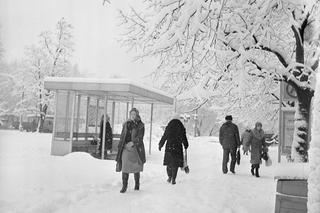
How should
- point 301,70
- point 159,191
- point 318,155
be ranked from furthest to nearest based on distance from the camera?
point 301,70 → point 159,191 → point 318,155

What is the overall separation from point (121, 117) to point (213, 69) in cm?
1408

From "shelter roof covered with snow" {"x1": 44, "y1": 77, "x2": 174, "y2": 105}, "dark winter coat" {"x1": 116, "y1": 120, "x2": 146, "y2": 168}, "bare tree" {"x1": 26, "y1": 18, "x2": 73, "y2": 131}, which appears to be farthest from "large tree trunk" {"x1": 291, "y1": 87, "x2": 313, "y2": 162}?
"bare tree" {"x1": 26, "y1": 18, "x2": 73, "y2": 131}

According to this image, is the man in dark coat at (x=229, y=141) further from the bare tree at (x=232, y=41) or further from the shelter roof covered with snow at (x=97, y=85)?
the shelter roof covered with snow at (x=97, y=85)

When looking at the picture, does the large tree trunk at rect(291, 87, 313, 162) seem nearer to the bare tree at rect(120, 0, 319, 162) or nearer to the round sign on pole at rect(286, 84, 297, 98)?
the bare tree at rect(120, 0, 319, 162)

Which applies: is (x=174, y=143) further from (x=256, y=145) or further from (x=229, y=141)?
(x=256, y=145)

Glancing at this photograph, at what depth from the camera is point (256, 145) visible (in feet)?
36.6

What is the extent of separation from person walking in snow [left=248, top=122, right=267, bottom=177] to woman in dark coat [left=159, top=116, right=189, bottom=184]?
120 inches

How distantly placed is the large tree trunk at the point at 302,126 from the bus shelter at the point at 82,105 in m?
6.21

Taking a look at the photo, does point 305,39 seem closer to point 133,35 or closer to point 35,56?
point 133,35

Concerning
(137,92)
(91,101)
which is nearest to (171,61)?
(137,92)

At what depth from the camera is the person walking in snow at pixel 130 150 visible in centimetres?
741

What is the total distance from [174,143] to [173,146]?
0.07m

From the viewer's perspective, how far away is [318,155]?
2975 millimetres

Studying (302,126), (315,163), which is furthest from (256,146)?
(315,163)
